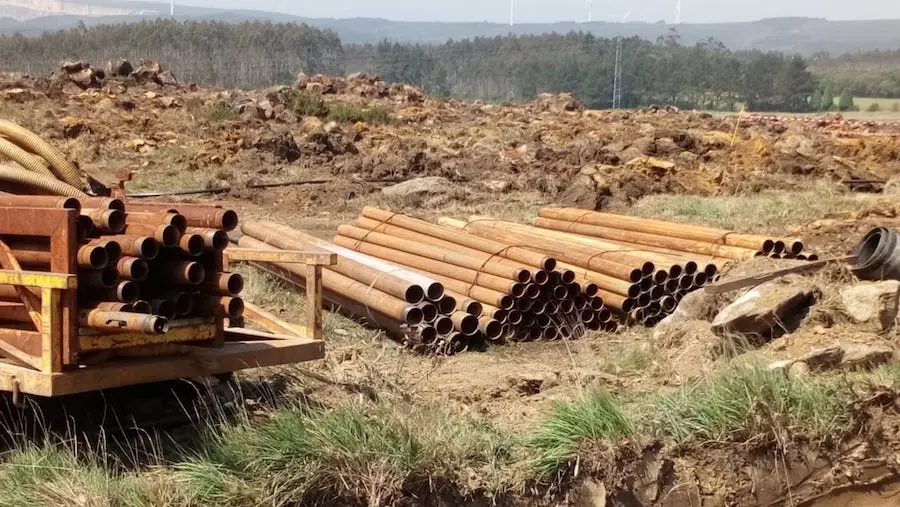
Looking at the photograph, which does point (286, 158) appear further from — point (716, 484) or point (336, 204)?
point (716, 484)

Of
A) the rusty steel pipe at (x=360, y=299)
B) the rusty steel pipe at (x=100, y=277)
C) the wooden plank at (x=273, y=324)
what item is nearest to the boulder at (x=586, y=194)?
the rusty steel pipe at (x=360, y=299)

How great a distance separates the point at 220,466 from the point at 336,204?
10.6 metres

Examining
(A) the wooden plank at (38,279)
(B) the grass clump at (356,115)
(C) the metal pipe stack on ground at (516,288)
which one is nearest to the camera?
(A) the wooden plank at (38,279)

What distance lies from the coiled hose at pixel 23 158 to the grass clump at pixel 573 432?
3067 millimetres

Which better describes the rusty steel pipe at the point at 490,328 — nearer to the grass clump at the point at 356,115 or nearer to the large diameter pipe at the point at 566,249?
the large diameter pipe at the point at 566,249

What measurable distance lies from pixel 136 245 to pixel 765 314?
4474 mm

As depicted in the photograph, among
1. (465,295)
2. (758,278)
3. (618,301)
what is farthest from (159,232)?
(758,278)

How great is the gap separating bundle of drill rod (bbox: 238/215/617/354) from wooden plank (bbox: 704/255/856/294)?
99 cm

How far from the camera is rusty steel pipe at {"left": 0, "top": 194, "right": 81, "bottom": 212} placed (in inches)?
167

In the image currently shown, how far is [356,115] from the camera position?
27.3m

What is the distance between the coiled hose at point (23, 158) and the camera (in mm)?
5223

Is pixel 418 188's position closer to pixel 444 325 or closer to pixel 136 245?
pixel 444 325

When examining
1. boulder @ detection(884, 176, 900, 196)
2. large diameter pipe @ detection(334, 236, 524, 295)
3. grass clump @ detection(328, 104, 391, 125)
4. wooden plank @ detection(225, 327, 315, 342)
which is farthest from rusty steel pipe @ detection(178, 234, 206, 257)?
grass clump @ detection(328, 104, 391, 125)

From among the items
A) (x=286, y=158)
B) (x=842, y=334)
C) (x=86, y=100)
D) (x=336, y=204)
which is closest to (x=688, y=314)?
(x=842, y=334)
